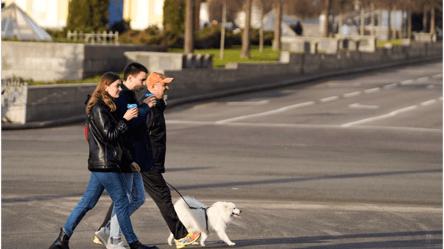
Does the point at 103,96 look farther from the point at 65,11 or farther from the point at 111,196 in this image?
the point at 65,11

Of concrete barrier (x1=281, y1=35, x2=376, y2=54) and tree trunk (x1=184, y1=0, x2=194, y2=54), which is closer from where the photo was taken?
tree trunk (x1=184, y1=0, x2=194, y2=54)

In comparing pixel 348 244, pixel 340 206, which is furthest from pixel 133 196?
pixel 340 206

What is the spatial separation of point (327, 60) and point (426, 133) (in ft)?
65.6

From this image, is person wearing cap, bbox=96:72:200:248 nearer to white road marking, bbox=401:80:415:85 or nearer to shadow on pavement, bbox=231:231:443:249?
shadow on pavement, bbox=231:231:443:249

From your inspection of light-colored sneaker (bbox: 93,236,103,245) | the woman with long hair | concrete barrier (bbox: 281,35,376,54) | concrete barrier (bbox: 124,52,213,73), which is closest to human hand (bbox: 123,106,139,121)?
the woman with long hair

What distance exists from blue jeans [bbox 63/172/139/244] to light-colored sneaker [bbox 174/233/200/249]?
58 centimetres

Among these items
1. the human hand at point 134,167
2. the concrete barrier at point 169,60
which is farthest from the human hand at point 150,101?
the concrete barrier at point 169,60

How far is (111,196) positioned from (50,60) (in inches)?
894

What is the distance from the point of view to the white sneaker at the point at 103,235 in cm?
677

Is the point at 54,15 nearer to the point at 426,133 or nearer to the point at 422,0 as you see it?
the point at 422,0

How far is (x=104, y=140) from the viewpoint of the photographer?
5.84 metres

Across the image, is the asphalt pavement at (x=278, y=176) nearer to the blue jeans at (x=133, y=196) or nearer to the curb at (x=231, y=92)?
the curb at (x=231, y=92)

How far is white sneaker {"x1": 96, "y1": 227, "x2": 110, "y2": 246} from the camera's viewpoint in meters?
6.77

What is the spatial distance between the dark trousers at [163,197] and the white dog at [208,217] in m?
0.12
